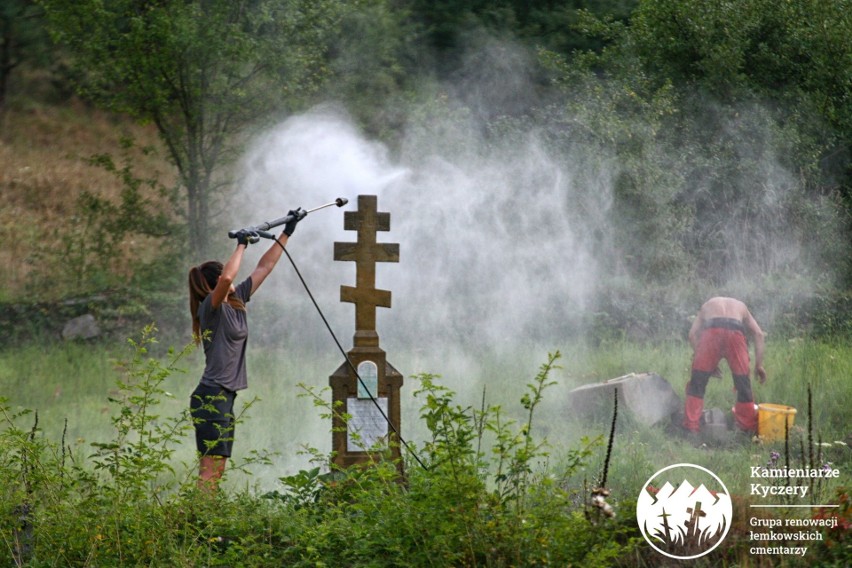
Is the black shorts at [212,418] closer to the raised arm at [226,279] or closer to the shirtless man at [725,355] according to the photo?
the raised arm at [226,279]

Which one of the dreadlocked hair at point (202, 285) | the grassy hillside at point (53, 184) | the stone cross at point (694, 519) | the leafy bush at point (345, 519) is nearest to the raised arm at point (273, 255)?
the dreadlocked hair at point (202, 285)

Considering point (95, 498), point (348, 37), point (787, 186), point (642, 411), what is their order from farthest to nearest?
point (348, 37), point (787, 186), point (642, 411), point (95, 498)

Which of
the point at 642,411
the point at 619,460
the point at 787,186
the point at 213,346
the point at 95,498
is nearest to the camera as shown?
the point at 95,498

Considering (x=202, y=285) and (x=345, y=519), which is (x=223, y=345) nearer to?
(x=202, y=285)

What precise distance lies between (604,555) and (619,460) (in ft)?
11.5

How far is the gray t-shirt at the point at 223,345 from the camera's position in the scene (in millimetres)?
7340

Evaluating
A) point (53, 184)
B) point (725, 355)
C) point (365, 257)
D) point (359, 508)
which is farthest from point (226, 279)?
point (53, 184)

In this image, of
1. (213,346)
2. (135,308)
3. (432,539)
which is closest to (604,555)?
(432,539)

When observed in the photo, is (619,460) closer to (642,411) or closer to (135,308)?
(642,411)

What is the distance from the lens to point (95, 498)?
6.03 meters

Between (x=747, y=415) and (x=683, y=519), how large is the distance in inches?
161

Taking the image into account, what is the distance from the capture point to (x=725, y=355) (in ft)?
32.5

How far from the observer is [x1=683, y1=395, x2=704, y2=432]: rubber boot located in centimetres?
988

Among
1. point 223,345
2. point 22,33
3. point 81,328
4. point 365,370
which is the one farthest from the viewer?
point 22,33
